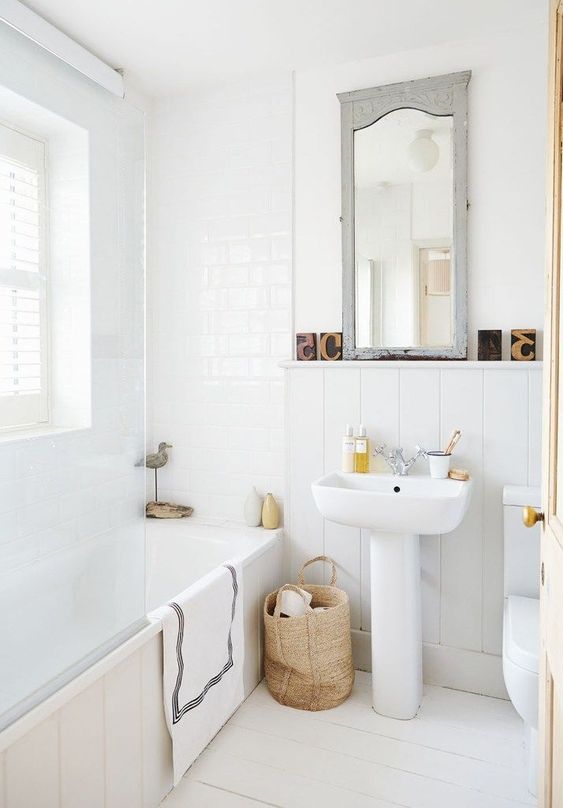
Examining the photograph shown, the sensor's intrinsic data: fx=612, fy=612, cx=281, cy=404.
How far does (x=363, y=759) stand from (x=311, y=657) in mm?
384

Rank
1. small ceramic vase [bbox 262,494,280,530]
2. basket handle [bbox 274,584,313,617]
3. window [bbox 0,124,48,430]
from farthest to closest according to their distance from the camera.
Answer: small ceramic vase [bbox 262,494,280,530], basket handle [bbox 274,584,313,617], window [bbox 0,124,48,430]

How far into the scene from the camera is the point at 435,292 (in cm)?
248

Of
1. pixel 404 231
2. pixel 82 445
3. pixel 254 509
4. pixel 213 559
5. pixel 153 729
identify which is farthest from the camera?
pixel 254 509

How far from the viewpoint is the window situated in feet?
4.44

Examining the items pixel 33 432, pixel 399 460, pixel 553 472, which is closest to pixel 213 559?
pixel 399 460

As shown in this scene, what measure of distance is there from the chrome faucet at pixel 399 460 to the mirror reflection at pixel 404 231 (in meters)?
0.44

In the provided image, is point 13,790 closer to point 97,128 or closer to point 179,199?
point 97,128

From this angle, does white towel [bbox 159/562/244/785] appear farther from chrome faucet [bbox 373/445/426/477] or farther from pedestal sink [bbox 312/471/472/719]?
chrome faucet [bbox 373/445/426/477]

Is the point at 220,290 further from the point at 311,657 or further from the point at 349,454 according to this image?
the point at 311,657

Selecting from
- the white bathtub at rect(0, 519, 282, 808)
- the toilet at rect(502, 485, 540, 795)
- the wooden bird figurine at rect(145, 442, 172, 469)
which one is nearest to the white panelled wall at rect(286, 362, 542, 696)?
the toilet at rect(502, 485, 540, 795)

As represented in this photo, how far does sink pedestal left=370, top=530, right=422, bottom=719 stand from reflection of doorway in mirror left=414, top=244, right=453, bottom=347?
827mm

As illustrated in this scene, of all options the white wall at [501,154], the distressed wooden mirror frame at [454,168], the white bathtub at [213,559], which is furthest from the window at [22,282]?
the white wall at [501,154]

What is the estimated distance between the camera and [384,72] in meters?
2.57

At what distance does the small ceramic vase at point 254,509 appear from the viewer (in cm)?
281
